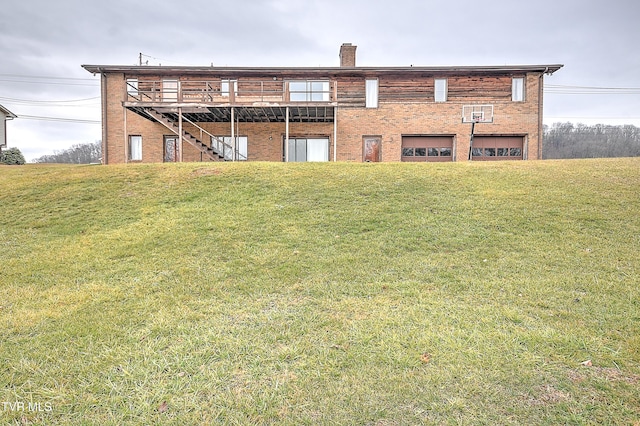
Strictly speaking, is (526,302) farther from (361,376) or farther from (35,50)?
(35,50)

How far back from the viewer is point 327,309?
4074 millimetres

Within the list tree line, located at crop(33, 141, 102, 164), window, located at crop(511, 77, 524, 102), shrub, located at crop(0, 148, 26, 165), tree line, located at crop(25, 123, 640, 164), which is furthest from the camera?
tree line, located at crop(33, 141, 102, 164)

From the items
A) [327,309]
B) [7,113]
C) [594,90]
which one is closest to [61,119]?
[7,113]

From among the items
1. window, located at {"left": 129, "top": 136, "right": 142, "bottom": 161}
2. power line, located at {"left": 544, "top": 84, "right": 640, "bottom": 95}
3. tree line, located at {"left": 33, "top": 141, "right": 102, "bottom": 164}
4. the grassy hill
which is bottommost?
the grassy hill

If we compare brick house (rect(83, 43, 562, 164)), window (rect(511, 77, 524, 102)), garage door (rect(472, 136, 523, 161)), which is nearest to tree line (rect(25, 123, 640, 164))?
window (rect(511, 77, 524, 102))

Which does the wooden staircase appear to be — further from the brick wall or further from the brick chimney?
the brick chimney

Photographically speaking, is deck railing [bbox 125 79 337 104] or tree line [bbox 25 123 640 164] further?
tree line [bbox 25 123 640 164]

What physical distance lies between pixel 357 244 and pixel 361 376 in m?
3.31

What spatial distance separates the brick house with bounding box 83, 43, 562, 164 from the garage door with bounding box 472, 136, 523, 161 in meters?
0.06

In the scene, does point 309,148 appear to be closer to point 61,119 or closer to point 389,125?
point 389,125

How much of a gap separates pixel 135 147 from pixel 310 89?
33.6ft

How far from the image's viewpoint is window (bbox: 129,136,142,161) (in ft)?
64.8

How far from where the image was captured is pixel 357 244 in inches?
241

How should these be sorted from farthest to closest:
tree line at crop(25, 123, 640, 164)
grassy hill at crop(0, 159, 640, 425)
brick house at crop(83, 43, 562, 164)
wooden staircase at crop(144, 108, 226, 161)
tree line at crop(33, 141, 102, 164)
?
tree line at crop(33, 141, 102, 164) < tree line at crop(25, 123, 640, 164) < brick house at crop(83, 43, 562, 164) < wooden staircase at crop(144, 108, 226, 161) < grassy hill at crop(0, 159, 640, 425)
